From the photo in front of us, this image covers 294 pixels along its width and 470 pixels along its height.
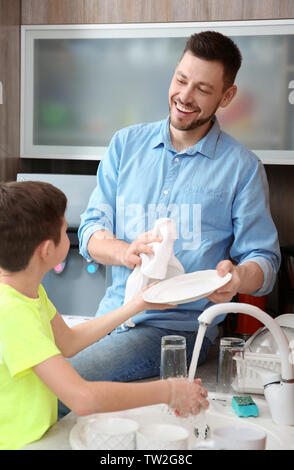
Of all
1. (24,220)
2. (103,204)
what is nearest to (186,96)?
(103,204)

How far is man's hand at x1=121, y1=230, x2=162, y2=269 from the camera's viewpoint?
1.55 m

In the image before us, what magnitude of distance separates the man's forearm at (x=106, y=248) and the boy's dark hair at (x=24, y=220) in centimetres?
61

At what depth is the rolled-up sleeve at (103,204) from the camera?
1904mm

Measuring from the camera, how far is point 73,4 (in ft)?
8.44

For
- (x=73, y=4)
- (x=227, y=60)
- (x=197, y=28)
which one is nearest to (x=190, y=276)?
(x=227, y=60)

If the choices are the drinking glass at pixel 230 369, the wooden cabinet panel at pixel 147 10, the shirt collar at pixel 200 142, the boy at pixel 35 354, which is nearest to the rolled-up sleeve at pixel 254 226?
the shirt collar at pixel 200 142

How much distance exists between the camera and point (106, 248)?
179 centimetres

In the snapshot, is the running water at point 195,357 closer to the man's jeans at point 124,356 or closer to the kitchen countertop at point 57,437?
the kitchen countertop at point 57,437

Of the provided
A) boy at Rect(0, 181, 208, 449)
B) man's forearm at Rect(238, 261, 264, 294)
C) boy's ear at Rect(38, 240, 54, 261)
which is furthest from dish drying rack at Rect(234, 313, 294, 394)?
boy's ear at Rect(38, 240, 54, 261)

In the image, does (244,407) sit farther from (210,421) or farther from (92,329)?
(92,329)

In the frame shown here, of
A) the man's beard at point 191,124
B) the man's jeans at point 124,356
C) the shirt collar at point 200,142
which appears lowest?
the man's jeans at point 124,356

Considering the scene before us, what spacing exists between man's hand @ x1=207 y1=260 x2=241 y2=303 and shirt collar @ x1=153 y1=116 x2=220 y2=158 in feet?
1.53

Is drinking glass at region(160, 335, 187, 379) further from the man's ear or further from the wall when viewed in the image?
the wall

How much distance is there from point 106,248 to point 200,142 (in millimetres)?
445
